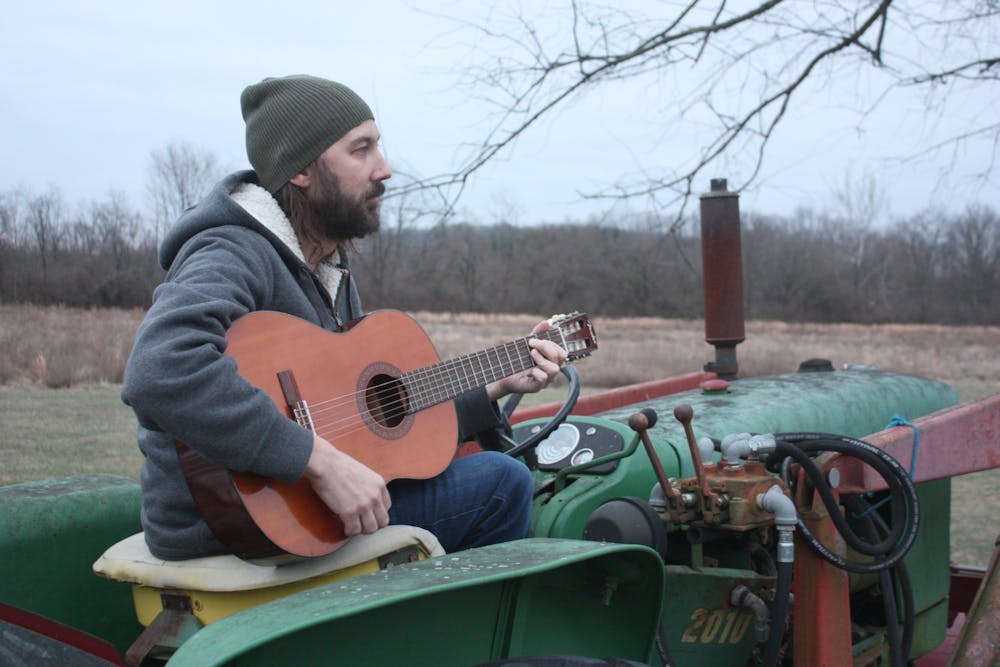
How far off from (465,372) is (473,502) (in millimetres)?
339

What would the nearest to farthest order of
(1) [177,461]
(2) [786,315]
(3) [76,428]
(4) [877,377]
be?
(1) [177,461] → (4) [877,377] → (3) [76,428] → (2) [786,315]

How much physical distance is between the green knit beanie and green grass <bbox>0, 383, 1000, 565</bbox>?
4136 millimetres

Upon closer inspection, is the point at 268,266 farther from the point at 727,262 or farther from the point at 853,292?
the point at 853,292

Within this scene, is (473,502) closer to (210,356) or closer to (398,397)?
(398,397)

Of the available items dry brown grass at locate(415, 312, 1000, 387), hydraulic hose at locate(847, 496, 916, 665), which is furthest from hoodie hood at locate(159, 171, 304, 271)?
dry brown grass at locate(415, 312, 1000, 387)

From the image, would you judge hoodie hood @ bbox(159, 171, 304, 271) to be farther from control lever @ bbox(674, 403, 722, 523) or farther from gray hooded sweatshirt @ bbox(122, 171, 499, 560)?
control lever @ bbox(674, 403, 722, 523)

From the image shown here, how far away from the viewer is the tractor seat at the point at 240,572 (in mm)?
1779

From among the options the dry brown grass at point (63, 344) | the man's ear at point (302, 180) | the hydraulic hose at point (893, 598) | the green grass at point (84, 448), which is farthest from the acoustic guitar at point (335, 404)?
the dry brown grass at point (63, 344)

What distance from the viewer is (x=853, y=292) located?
3409cm

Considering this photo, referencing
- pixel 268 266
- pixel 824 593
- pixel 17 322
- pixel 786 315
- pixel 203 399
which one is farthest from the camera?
pixel 786 315

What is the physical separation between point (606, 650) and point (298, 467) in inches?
28.8

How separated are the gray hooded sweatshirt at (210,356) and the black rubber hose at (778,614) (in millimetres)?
1100

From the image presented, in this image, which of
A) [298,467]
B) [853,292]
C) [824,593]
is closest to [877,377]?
[824,593]

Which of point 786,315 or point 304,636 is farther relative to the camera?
point 786,315
